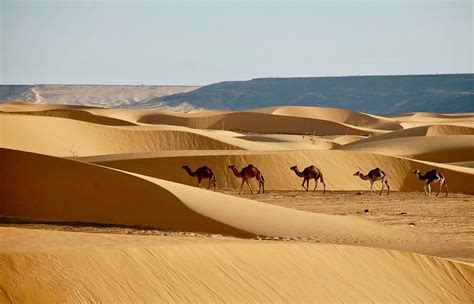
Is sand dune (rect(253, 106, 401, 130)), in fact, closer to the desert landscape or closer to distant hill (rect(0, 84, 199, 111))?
the desert landscape

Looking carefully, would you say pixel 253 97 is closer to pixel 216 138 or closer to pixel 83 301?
pixel 216 138

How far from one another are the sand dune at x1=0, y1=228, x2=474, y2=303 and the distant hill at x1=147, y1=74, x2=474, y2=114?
4324 inches

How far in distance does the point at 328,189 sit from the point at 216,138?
41.6ft

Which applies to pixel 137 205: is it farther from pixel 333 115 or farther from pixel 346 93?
pixel 346 93

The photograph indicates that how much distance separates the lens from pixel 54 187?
19.5 meters

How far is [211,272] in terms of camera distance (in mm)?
11445

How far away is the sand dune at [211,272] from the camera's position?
33.4 feet

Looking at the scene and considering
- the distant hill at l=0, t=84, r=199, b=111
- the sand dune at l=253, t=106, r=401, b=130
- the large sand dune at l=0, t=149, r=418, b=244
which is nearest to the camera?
the large sand dune at l=0, t=149, r=418, b=244

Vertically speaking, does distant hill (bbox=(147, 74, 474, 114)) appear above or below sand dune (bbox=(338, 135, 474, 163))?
below

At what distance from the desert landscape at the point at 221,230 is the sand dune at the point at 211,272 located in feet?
0.05

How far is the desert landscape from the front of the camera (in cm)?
1073

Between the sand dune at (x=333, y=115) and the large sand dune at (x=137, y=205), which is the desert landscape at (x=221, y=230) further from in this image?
the sand dune at (x=333, y=115)

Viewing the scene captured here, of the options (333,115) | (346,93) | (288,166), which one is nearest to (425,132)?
(288,166)

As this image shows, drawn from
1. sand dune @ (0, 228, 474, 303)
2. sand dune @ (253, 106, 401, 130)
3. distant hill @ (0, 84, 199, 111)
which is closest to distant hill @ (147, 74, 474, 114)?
distant hill @ (0, 84, 199, 111)
